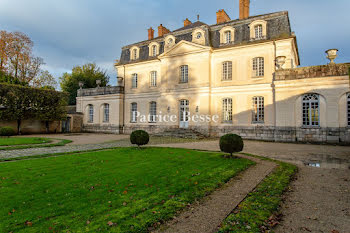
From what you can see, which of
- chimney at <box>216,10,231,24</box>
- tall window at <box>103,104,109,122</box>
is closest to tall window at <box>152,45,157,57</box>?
chimney at <box>216,10,231,24</box>

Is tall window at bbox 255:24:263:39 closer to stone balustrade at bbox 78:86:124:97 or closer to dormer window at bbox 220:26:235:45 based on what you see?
dormer window at bbox 220:26:235:45

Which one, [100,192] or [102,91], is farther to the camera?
[102,91]

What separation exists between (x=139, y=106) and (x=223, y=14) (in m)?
12.4

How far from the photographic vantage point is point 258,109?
663 inches

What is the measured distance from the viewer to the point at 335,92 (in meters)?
13.6

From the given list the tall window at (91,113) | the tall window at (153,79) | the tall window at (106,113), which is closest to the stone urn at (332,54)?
the tall window at (153,79)

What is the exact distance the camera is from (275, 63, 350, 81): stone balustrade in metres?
13.4

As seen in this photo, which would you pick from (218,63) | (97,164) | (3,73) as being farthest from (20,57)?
(97,164)

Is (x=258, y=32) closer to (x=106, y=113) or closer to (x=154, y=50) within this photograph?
(x=154, y=50)

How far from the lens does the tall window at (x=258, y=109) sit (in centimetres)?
1672

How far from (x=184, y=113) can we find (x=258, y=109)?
6.33 metres

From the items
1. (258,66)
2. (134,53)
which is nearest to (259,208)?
(258,66)

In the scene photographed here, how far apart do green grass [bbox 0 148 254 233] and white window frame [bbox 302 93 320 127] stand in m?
9.91

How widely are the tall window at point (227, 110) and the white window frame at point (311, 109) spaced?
17.5 ft
